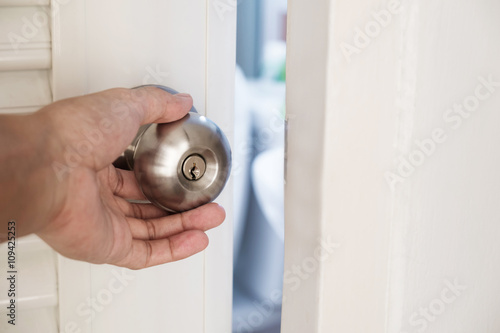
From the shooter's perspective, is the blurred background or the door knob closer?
the door knob

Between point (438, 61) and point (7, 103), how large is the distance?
1.48ft

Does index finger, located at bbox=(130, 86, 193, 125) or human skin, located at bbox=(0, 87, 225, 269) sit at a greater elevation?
index finger, located at bbox=(130, 86, 193, 125)

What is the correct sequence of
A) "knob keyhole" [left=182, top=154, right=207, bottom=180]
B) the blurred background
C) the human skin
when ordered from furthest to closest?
the blurred background → "knob keyhole" [left=182, top=154, right=207, bottom=180] → the human skin

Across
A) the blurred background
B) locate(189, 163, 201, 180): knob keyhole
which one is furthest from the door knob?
the blurred background

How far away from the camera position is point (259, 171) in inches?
65.9

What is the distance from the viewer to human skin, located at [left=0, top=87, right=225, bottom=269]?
471 millimetres

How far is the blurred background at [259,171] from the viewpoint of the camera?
1668 millimetres

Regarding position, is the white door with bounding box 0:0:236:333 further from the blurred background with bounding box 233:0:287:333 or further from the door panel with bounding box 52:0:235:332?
the blurred background with bounding box 233:0:287:333

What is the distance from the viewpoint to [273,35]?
1747 mm

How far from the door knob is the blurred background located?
1.03m

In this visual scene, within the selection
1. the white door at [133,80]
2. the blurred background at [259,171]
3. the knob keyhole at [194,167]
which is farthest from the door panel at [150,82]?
the blurred background at [259,171]

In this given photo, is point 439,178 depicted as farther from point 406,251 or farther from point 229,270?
point 229,270

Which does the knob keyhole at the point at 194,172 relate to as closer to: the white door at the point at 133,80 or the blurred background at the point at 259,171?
the white door at the point at 133,80

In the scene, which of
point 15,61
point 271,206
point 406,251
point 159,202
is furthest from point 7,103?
point 271,206
